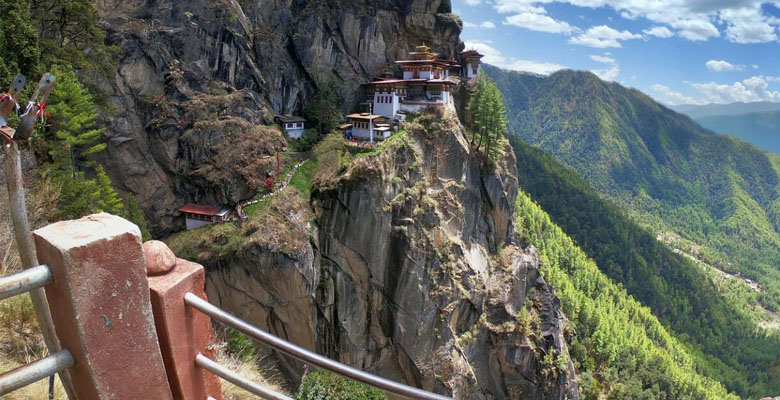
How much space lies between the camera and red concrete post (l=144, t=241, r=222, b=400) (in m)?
4.05

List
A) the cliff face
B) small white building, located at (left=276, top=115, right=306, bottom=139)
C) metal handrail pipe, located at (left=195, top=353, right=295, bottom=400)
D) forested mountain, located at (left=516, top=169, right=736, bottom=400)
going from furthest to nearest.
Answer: forested mountain, located at (left=516, top=169, right=736, bottom=400), small white building, located at (left=276, top=115, right=306, bottom=139), the cliff face, metal handrail pipe, located at (left=195, top=353, right=295, bottom=400)

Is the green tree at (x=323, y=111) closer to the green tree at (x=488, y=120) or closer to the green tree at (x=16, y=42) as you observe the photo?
the green tree at (x=488, y=120)

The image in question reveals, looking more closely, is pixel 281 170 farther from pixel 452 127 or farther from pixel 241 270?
pixel 452 127

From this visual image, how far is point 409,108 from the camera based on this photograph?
132 ft

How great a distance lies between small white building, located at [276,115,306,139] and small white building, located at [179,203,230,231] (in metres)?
10.9

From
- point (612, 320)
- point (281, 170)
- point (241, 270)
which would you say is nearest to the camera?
point (241, 270)

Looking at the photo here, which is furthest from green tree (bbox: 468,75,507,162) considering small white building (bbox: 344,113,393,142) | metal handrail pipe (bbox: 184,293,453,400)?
metal handrail pipe (bbox: 184,293,453,400)

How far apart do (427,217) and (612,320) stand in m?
56.9

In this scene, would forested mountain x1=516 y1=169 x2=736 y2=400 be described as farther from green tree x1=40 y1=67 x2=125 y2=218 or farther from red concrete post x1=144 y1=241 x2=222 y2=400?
red concrete post x1=144 y1=241 x2=222 y2=400

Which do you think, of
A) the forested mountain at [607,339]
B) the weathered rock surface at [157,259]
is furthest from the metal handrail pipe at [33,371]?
the forested mountain at [607,339]

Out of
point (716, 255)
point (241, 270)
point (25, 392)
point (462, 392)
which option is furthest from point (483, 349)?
point (716, 255)

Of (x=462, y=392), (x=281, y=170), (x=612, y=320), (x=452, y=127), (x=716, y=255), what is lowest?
(x=716, y=255)

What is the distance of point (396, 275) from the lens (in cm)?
3219

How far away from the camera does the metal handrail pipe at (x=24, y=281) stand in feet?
10.2
